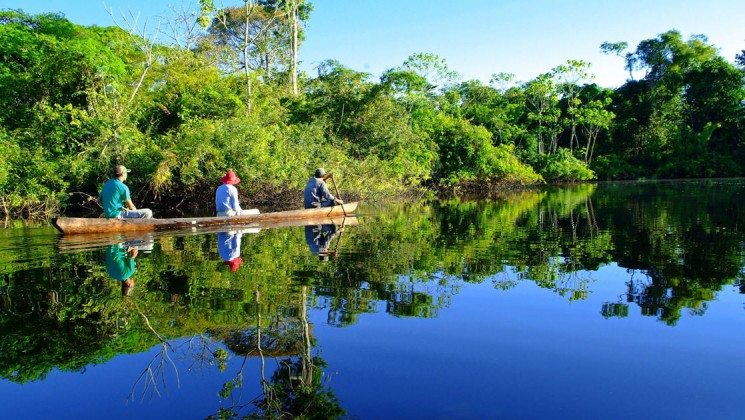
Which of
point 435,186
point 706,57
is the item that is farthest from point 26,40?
point 706,57

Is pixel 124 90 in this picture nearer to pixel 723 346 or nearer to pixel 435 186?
pixel 435 186

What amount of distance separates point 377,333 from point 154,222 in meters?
8.69

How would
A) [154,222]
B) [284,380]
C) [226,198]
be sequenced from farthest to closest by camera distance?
[226,198] < [154,222] < [284,380]

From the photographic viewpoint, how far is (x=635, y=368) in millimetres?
4020

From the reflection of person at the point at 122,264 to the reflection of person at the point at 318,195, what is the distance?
554 cm

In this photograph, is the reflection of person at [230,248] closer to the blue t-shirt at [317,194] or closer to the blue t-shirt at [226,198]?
the blue t-shirt at [226,198]

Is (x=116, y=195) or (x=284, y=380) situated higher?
(x=116, y=195)

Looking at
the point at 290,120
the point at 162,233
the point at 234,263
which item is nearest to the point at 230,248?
the point at 234,263

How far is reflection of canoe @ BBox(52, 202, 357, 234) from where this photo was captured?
11.3m

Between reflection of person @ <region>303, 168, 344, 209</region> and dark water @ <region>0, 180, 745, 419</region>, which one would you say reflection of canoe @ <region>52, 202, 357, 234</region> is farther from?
dark water @ <region>0, 180, 745, 419</region>

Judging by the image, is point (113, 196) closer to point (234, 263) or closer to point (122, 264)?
point (122, 264)

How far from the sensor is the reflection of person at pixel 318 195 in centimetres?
1473

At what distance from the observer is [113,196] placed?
37.9ft

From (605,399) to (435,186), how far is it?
2839cm
